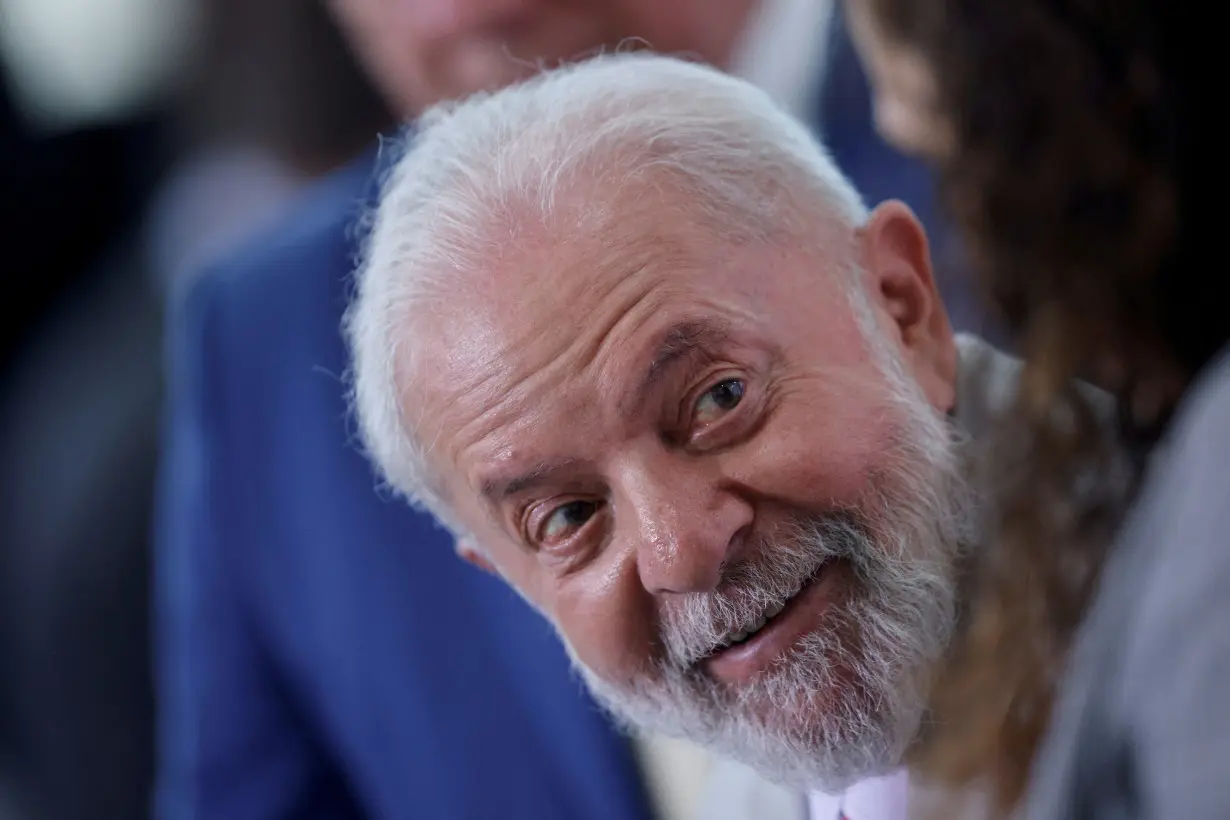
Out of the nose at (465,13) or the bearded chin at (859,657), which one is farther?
the nose at (465,13)

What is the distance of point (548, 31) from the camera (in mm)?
676

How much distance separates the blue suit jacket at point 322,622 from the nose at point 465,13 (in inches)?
3.8

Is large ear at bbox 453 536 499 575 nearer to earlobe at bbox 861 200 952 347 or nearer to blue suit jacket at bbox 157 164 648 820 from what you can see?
blue suit jacket at bbox 157 164 648 820

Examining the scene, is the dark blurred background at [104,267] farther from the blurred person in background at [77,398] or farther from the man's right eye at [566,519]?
the man's right eye at [566,519]

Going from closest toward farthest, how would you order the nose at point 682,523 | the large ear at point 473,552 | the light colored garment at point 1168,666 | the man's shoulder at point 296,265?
1. the light colored garment at point 1168,666
2. the nose at point 682,523
3. the large ear at point 473,552
4. the man's shoulder at point 296,265

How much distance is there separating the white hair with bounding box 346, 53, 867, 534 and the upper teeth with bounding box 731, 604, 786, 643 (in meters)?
0.16

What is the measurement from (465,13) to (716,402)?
11.9 inches

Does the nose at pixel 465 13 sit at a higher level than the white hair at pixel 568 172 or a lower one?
higher

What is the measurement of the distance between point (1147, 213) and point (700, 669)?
11.7 inches

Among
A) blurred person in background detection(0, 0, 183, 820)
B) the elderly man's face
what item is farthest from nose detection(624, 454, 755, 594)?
blurred person in background detection(0, 0, 183, 820)

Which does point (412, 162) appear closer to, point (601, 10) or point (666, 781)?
point (601, 10)

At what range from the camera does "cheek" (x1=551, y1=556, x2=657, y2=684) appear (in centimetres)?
52

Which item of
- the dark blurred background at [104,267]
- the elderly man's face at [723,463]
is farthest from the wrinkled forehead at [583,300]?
the dark blurred background at [104,267]

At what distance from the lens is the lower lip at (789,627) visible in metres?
0.52
